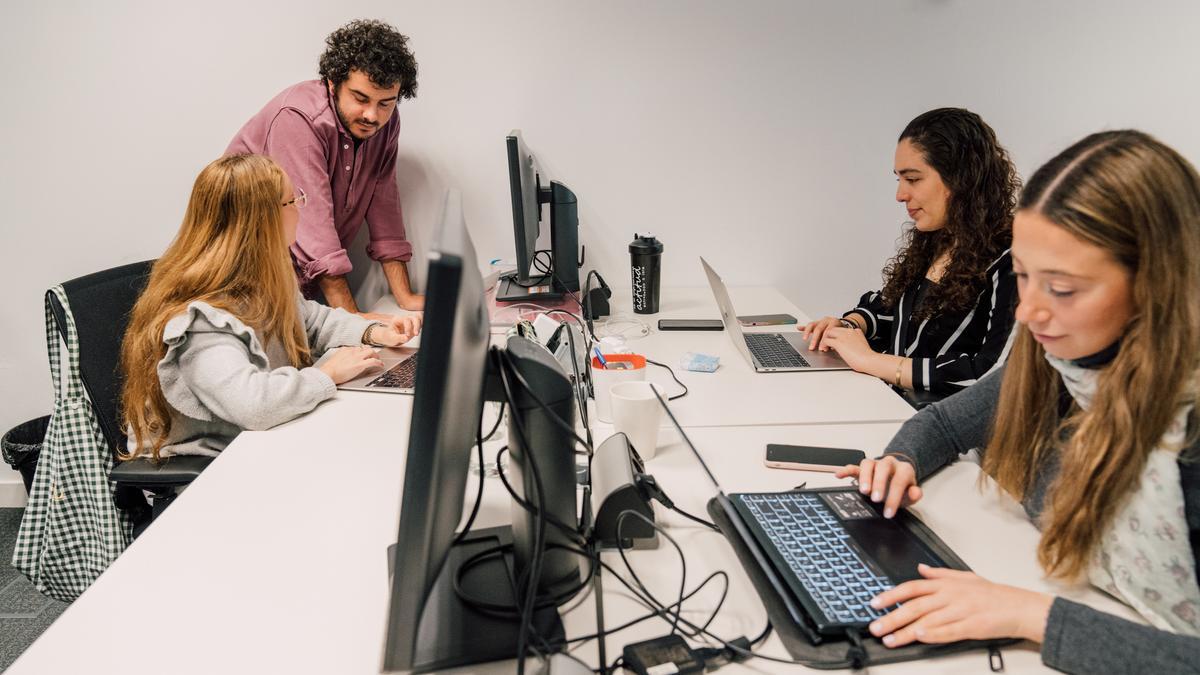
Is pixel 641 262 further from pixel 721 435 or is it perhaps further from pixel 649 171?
pixel 721 435

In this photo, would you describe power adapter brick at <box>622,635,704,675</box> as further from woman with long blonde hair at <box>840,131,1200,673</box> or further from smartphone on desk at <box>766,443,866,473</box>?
smartphone on desk at <box>766,443,866,473</box>

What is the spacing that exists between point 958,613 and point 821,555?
0.52 ft

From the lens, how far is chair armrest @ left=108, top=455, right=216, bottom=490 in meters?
1.25

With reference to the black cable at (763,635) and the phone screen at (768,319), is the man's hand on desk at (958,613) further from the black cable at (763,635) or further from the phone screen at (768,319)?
the phone screen at (768,319)

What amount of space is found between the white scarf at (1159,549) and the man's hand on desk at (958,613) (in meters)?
0.13

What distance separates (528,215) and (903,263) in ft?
3.40

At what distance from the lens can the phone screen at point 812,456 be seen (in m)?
1.12

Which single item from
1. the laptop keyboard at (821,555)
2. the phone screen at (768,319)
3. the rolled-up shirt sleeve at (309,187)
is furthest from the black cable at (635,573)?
the rolled-up shirt sleeve at (309,187)

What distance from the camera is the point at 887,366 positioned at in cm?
157

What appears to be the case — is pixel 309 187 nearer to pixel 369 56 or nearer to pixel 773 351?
pixel 369 56

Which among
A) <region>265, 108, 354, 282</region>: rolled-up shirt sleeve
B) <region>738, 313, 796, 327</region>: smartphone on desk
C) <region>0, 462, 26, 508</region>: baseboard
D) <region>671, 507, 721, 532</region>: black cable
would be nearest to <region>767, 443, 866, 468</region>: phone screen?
<region>671, 507, 721, 532</region>: black cable

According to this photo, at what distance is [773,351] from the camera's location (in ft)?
5.61

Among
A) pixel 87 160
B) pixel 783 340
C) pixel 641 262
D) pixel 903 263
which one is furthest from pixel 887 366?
pixel 87 160

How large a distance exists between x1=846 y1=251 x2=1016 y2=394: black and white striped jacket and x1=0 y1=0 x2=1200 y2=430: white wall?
72cm
